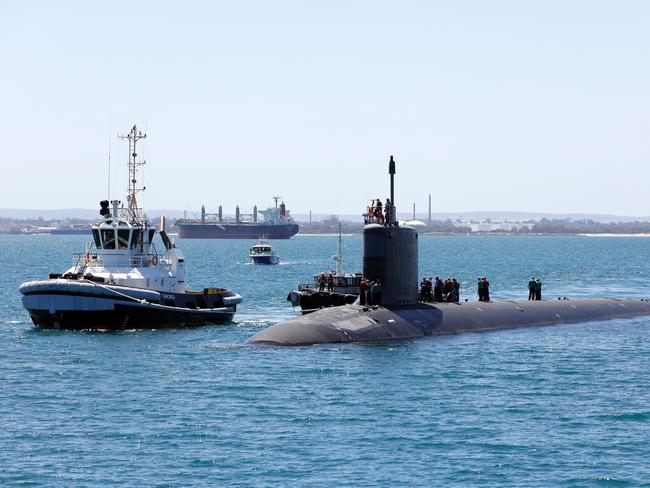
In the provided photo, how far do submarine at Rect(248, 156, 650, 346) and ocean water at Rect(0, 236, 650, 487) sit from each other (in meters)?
0.96

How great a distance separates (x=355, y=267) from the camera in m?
140

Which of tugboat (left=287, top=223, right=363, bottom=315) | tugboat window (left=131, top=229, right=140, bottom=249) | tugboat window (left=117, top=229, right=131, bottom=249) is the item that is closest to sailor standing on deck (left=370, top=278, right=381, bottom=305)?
tugboat (left=287, top=223, right=363, bottom=315)

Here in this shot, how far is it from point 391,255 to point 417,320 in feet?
10.5

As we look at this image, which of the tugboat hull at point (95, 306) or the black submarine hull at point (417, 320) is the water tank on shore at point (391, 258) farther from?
the tugboat hull at point (95, 306)

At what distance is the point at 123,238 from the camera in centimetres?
5700

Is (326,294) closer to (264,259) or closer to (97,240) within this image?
(97,240)

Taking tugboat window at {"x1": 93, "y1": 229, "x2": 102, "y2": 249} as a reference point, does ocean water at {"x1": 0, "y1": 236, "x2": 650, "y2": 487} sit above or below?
below

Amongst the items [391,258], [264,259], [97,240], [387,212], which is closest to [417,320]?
[391,258]

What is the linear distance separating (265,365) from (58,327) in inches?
649

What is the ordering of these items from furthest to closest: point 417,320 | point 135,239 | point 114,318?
1. point 135,239
2. point 114,318
3. point 417,320

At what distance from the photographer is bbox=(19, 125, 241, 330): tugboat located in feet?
173

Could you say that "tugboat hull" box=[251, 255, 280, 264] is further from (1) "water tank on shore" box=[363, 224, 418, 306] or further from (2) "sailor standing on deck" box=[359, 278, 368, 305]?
(2) "sailor standing on deck" box=[359, 278, 368, 305]

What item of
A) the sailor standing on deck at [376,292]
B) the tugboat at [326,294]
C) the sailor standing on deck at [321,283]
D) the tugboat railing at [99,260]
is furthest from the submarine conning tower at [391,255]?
the tugboat railing at [99,260]

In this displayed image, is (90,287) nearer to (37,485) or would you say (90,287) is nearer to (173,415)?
(173,415)
